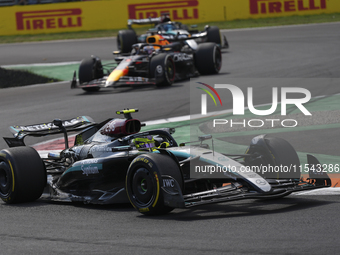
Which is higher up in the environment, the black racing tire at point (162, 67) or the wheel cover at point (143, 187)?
the black racing tire at point (162, 67)

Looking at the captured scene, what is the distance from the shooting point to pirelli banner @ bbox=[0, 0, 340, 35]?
3016cm

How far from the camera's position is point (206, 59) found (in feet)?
58.5

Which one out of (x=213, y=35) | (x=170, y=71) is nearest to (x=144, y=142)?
(x=170, y=71)

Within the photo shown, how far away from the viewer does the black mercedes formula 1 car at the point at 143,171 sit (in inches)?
237

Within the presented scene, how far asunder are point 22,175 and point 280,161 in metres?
3.07

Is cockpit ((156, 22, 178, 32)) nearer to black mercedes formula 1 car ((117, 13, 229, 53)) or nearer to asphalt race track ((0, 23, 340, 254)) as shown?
black mercedes formula 1 car ((117, 13, 229, 53))

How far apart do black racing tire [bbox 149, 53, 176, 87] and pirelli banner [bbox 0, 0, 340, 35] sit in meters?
14.8

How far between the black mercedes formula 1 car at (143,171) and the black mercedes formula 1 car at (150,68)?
25.3ft

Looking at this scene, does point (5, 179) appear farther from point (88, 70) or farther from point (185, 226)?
point (88, 70)

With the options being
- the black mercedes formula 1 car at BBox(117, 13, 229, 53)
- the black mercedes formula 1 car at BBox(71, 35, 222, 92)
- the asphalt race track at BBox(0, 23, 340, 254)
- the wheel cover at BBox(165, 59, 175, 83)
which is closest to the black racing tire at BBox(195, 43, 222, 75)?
the black mercedes formula 1 car at BBox(71, 35, 222, 92)

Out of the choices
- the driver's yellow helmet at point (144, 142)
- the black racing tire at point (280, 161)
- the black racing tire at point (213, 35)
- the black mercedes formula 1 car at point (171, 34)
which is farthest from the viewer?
the black racing tire at point (213, 35)

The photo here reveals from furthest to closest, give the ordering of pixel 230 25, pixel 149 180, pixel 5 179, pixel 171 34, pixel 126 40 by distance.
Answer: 1. pixel 230 25
2. pixel 126 40
3. pixel 171 34
4. pixel 5 179
5. pixel 149 180

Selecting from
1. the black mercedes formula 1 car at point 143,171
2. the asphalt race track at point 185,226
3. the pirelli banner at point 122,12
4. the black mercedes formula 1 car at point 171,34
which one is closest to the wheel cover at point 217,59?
the black mercedes formula 1 car at point 171,34

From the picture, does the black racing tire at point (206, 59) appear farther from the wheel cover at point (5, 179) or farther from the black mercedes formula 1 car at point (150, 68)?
the wheel cover at point (5, 179)
